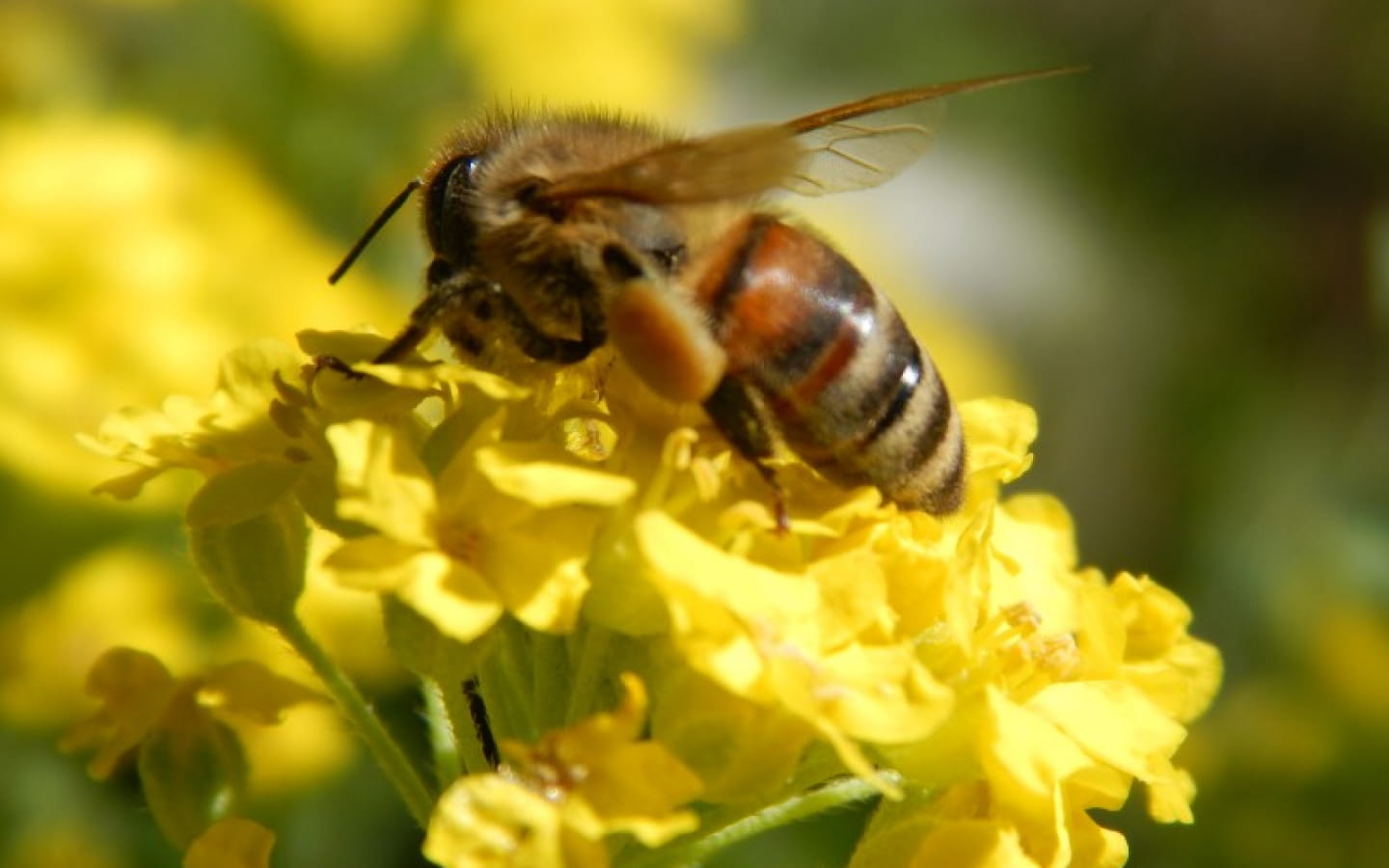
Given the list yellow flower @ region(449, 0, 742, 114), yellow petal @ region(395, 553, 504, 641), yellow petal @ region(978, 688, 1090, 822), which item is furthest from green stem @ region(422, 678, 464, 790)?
yellow flower @ region(449, 0, 742, 114)

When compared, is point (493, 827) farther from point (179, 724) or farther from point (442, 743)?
point (179, 724)

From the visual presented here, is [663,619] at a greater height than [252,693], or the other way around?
[663,619]

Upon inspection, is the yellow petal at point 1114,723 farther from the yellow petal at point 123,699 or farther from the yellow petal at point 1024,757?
the yellow petal at point 123,699

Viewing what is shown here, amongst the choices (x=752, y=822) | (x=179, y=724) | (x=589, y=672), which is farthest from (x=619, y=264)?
(x=179, y=724)

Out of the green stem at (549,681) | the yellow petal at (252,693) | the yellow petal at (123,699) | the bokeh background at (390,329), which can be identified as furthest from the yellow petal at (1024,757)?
the bokeh background at (390,329)

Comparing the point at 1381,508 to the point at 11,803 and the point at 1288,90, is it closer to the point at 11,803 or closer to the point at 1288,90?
the point at 11,803

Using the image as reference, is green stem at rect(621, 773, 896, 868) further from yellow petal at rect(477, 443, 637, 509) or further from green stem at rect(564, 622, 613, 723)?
yellow petal at rect(477, 443, 637, 509)
